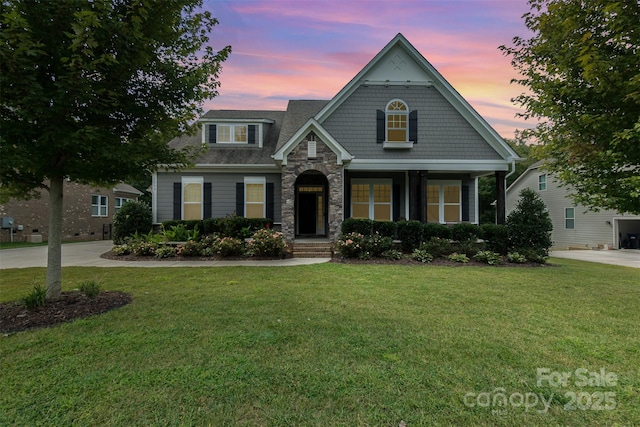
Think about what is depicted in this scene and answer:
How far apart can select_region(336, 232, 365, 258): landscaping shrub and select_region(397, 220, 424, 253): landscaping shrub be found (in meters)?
1.91

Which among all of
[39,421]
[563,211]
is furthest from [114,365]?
[563,211]

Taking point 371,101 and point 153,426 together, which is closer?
point 153,426

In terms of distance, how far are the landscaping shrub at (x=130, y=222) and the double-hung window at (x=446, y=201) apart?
1300cm

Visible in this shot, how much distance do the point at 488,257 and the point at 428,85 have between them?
7.93 meters

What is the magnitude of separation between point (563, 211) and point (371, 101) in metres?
18.7

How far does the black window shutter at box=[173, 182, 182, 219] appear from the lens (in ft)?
45.5

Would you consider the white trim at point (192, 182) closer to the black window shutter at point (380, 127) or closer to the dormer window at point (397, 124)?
the black window shutter at point (380, 127)

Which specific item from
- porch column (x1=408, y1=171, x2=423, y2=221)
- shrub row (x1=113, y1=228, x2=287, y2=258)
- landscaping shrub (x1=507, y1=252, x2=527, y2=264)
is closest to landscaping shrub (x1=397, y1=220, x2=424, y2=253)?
porch column (x1=408, y1=171, x2=423, y2=221)

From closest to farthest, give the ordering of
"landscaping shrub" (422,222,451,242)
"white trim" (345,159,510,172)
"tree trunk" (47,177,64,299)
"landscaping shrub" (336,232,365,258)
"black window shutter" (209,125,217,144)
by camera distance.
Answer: "tree trunk" (47,177,64,299) < "landscaping shrub" (336,232,365,258) < "landscaping shrub" (422,222,451,242) < "white trim" (345,159,510,172) < "black window shutter" (209,125,217,144)

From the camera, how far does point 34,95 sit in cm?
372

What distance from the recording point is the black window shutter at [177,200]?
13.9 m

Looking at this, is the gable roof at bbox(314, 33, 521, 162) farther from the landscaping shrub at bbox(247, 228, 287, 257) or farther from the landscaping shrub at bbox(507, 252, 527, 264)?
the landscaping shrub at bbox(247, 228, 287, 257)

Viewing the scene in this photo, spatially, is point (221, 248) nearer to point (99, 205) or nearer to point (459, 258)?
point (459, 258)

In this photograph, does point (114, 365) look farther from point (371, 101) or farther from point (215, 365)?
point (371, 101)
